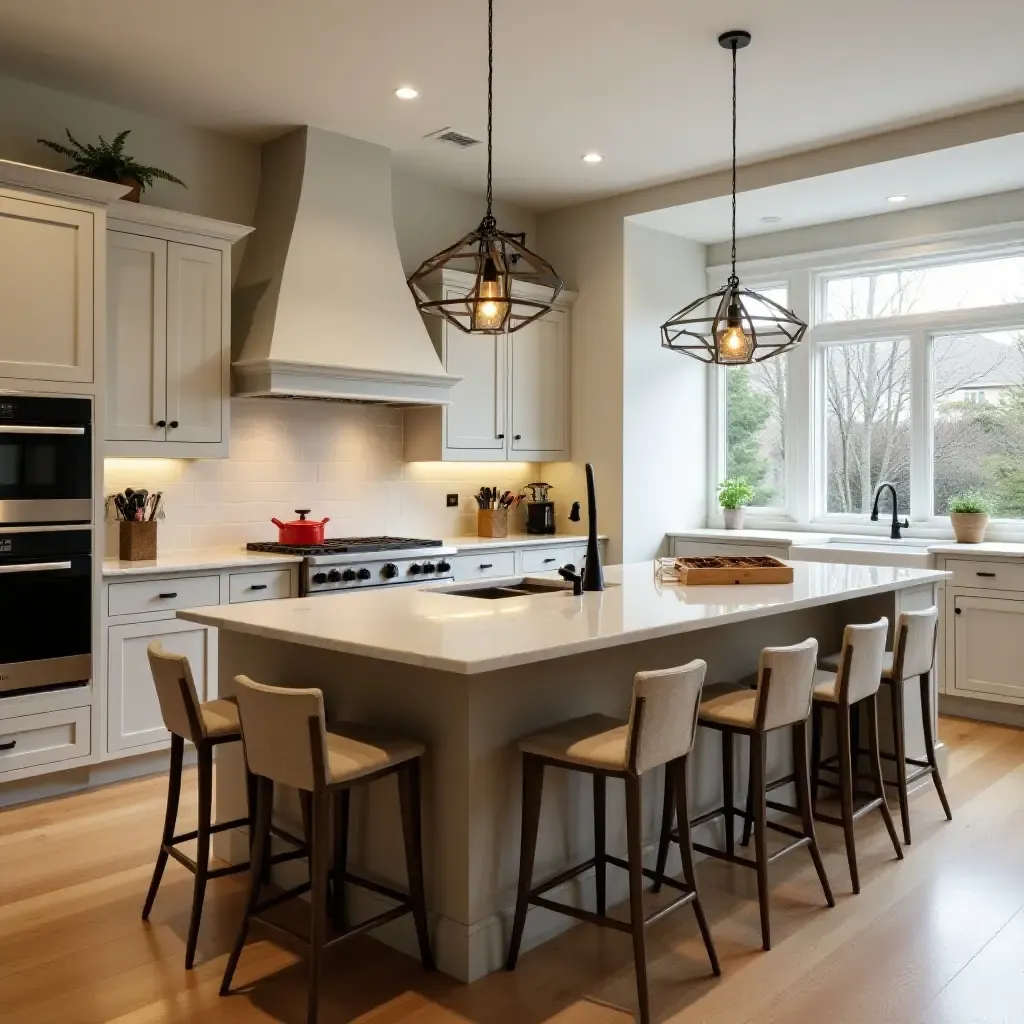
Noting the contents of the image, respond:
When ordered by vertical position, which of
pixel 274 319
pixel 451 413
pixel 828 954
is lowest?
pixel 828 954

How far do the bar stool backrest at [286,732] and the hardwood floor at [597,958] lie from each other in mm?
595

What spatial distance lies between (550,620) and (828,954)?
1.18 m

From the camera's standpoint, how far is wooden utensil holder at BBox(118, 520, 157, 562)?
174 inches

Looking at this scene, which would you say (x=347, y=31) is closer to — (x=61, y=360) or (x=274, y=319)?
(x=274, y=319)

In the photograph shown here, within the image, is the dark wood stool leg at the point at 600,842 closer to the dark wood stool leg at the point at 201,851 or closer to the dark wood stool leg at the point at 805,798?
the dark wood stool leg at the point at 805,798

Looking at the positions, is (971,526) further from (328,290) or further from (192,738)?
(192,738)

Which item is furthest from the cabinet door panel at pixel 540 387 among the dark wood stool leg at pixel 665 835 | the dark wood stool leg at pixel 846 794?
the dark wood stool leg at pixel 665 835

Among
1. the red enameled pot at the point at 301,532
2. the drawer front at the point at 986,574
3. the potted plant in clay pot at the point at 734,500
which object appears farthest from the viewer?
the potted plant in clay pot at the point at 734,500

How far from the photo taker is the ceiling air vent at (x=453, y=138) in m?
4.98

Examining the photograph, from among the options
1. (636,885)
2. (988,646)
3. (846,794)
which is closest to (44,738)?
(636,885)

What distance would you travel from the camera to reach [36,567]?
3.83m

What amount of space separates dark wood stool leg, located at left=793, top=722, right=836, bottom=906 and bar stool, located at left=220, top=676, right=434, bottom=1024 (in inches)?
47.2

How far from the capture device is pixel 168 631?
4.28 m

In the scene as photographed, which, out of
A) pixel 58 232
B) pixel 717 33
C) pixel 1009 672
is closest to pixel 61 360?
pixel 58 232
